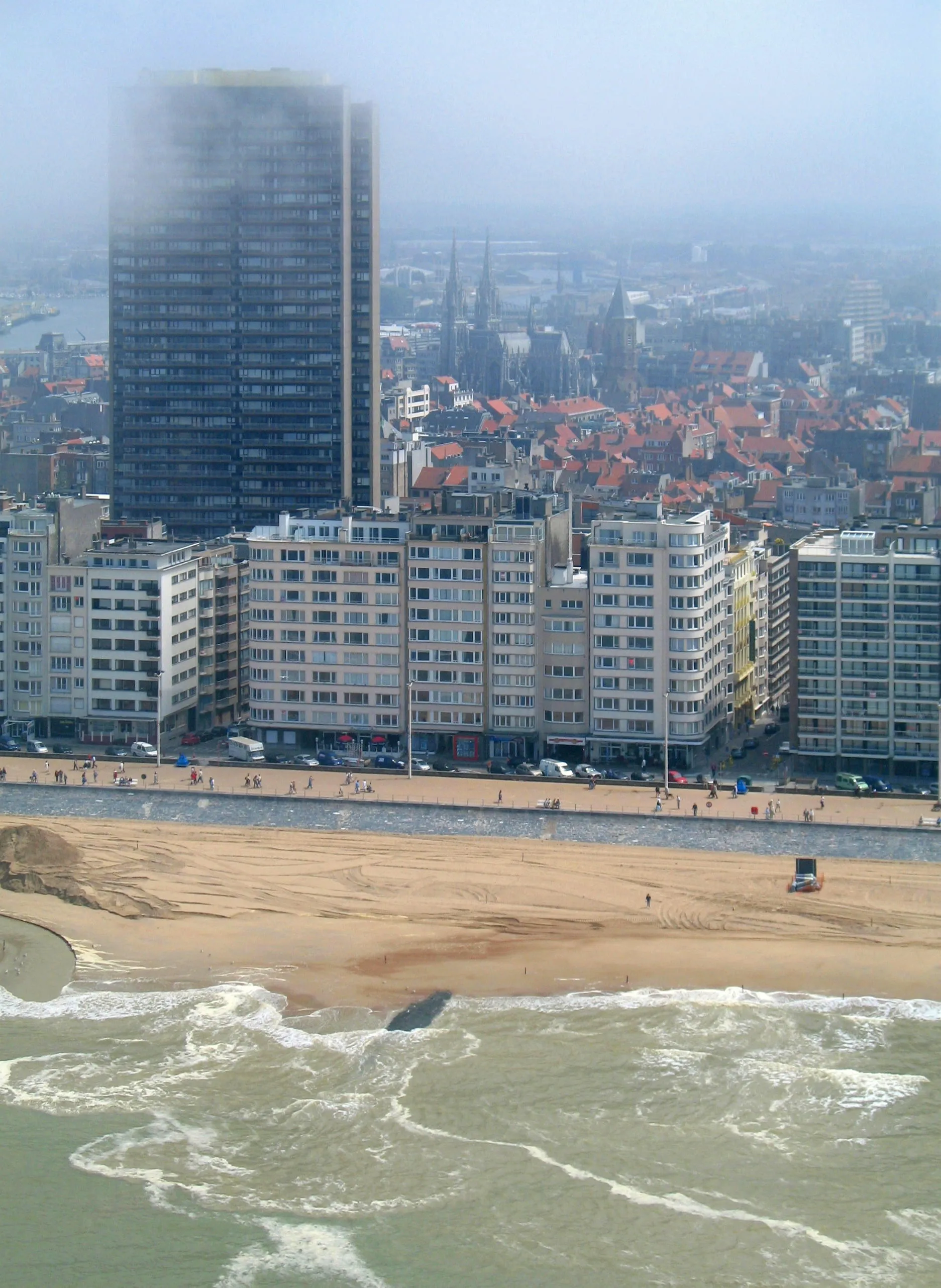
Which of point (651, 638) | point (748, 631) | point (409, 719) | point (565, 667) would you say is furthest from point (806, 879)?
point (748, 631)

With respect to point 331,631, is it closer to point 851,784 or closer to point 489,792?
point 489,792

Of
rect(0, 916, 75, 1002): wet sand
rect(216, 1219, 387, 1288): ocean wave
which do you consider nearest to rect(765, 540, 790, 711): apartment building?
rect(0, 916, 75, 1002): wet sand

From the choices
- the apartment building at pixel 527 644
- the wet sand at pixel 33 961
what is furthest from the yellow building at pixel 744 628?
the wet sand at pixel 33 961

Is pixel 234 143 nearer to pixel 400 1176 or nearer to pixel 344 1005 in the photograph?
pixel 344 1005

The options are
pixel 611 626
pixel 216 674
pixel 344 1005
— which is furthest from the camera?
pixel 216 674

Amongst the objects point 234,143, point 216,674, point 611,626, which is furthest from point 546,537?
point 234,143

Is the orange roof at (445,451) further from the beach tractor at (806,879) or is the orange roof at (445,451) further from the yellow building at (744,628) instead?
the beach tractor at (806,879)

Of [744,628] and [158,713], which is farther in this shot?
[744,628]
